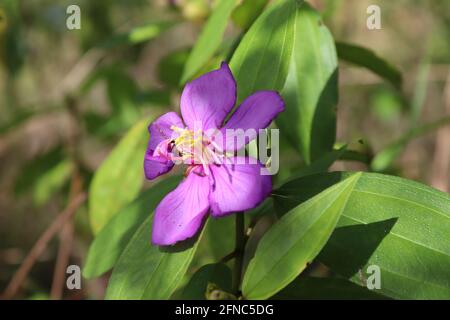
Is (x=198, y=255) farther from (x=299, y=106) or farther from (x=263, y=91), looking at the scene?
(x=263, y=91)

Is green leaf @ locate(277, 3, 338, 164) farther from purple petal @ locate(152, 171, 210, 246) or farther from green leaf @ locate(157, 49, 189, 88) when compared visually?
green leaf @ locate(157, 49, 189, 88)

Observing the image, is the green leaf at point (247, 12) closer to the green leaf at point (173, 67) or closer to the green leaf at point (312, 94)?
the green leaf at point (312, 94)

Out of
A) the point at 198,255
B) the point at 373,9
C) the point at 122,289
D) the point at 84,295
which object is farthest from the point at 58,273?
the point at 373,9

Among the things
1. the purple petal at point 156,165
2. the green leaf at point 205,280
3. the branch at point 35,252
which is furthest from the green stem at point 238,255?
the branch at point 35,252

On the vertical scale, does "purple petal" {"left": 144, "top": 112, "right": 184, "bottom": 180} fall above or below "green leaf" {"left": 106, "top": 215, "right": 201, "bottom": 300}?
above

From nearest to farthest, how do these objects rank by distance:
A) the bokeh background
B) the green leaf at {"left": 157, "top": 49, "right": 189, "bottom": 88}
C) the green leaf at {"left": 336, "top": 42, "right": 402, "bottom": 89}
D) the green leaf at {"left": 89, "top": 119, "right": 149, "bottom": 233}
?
1. the green leaf at {"left": 336, "top": 42, "right": 402, "bottom": 89}
2. the green leaf at {"left": 89, "top": 119, "right": 149, "bottom": 233}
3. the green leaf at {"left": 157, "top": 49, "right": 189, "bottom": 88}
4. the bokeh background

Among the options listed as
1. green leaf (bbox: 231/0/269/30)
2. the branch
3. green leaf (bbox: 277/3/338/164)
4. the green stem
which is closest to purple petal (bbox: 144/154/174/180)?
the green stem
